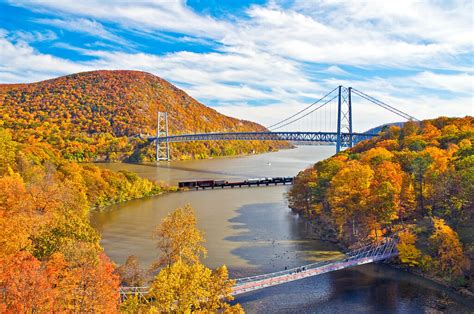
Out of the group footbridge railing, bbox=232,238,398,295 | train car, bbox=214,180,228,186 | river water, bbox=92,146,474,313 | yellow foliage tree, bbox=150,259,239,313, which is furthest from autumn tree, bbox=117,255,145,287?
train car, bbox=214,180,228,186

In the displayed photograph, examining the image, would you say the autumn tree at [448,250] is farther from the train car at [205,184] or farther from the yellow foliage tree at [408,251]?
the train car at [205,184]

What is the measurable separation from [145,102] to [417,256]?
324ft

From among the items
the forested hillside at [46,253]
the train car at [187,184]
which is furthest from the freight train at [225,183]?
the forested hillside at [46,253]

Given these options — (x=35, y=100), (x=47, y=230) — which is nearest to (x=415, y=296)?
(x=47, y=230)

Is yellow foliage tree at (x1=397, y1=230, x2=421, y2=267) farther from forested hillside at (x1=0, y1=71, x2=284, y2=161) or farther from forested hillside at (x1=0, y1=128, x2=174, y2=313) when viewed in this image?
forested hillside at (x1=0, y1=71, x2=284, y2=161)

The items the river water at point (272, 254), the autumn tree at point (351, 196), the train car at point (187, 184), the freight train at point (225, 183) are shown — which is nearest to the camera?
the river water at point (272, 254)

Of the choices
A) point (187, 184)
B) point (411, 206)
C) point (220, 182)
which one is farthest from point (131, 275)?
point (220, 182)

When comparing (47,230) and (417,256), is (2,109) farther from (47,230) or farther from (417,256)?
(417,256)

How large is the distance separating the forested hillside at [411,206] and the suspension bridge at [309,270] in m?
0.73

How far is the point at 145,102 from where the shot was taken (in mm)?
109750

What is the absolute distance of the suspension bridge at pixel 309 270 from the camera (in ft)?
50.0

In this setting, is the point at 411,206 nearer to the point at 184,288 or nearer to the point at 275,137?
the point at 184,288

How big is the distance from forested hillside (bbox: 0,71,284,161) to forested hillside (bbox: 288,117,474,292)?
171 ft

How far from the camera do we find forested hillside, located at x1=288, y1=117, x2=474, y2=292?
17578mm
